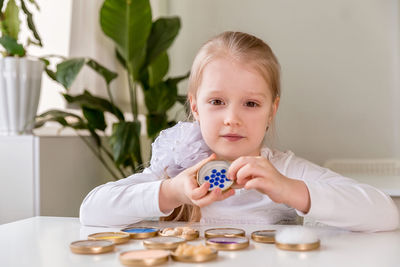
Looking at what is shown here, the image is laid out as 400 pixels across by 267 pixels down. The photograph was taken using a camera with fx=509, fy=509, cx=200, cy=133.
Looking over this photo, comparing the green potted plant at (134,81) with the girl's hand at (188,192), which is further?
the green potted plant at (134,81)

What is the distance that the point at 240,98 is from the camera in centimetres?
110

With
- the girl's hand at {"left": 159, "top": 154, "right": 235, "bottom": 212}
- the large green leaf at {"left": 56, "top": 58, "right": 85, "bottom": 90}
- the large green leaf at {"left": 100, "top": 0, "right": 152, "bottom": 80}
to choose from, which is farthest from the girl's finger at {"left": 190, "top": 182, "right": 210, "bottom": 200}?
the large green leaf at {"left": 100, "top": 0, "right": 152, "bottom": 80}

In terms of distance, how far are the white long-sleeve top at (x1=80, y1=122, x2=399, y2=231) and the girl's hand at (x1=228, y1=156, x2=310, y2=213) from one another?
2 centimetres

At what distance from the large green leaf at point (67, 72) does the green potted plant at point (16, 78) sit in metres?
0.10

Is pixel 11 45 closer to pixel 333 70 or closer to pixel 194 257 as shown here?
pixel 194 257

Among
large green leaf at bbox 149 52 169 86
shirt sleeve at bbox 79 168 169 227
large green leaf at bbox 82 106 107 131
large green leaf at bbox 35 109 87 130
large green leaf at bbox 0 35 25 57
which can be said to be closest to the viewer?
shirt sleeve at bbox 79 168 169 227

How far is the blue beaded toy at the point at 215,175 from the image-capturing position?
0.87 meters

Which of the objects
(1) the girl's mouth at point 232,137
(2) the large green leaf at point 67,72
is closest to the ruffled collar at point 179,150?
(1) the girl's mouth at point 232,137

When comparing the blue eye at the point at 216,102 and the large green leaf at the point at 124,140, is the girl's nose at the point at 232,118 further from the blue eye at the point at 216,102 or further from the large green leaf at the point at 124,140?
the large green leaf at the point at 124,140

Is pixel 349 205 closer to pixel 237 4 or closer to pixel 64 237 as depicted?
pixel 64 237

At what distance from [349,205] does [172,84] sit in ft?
6.14

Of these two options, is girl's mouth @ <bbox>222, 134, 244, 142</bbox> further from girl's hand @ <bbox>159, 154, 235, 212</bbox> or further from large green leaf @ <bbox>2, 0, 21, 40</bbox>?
large green leaf @ <bbox>2, 0, 21, 40</bbox>

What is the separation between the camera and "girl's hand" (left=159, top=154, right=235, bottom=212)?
866mm

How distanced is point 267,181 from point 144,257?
0.99 feet
